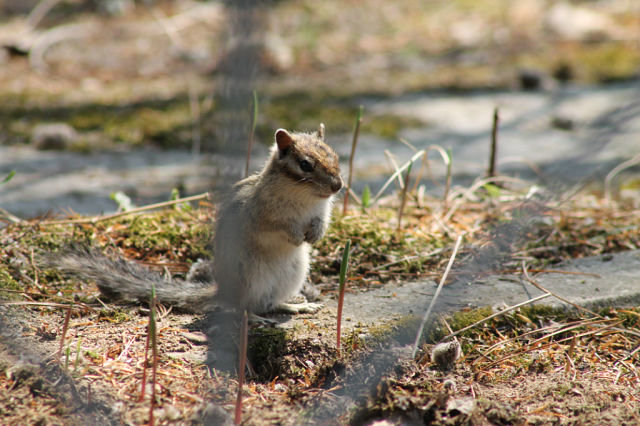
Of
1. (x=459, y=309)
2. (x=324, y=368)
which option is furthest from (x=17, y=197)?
(x=459, y=309)

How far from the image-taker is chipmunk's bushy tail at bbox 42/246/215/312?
2080 millimetres

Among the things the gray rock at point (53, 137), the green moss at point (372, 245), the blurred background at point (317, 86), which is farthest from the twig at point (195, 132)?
the green moss at point (372, 245)

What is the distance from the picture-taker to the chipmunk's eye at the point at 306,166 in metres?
2.13

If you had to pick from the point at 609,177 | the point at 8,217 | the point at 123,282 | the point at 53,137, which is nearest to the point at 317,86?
the point at 53,137

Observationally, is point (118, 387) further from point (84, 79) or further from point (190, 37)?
point (190, 37)

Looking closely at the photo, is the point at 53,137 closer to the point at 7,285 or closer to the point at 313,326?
the point at 7,285

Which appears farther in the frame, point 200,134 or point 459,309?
point 200,134

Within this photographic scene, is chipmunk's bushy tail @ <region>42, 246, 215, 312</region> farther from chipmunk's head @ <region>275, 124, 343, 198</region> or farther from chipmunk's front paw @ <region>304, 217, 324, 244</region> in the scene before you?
chipmunk's head @ <region>275, 124, 343, 198</region>

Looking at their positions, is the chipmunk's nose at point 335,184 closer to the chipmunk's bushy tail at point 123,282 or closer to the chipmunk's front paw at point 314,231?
the chipmunk's front paw at point 314,231

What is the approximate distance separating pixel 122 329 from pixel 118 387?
347 millimetres

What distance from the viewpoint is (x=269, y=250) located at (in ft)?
7.18

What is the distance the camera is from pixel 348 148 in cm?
397

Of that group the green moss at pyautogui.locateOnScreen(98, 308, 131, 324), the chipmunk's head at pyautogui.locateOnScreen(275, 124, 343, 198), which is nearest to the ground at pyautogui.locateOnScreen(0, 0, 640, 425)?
the green moss at pyautogui.locateOnScreen(98, 308, 131, 324)

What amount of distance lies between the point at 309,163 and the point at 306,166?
15 mm
